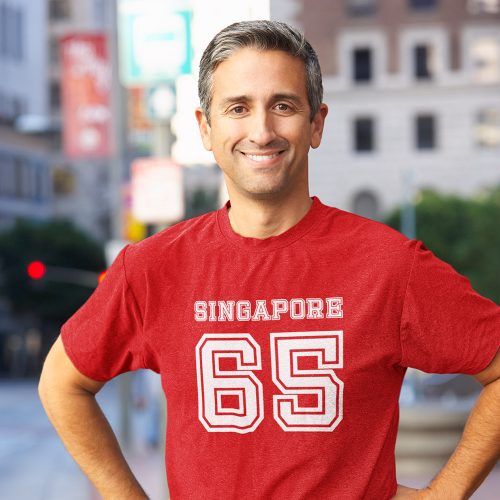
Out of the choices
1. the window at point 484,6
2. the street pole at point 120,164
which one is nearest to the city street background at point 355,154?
the window at point 484,6

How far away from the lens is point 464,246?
49625 millimetres

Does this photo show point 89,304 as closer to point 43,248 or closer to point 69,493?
point 69,493

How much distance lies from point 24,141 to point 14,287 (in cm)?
935

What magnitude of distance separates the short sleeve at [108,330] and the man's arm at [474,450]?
0.72 metres

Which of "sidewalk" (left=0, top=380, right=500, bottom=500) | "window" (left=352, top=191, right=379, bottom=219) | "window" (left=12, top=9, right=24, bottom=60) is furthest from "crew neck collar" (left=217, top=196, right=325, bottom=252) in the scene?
"window" (left=12, top=9, right=24, bottom=60)

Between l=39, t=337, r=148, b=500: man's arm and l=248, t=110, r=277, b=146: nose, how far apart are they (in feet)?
2.31

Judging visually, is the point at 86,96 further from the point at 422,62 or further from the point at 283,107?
the point at 422,62

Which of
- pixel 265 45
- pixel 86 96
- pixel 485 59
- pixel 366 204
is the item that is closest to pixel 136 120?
pixel 86 96

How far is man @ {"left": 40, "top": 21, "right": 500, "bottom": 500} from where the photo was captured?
2.87m

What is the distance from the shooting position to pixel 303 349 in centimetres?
287

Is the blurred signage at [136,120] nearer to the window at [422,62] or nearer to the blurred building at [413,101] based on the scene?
the blurred building at [413,101]

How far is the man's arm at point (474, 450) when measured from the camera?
2988mm

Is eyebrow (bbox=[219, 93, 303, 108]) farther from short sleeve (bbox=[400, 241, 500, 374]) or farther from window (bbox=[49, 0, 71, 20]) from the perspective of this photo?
window (bbox=[49, 0, 71, 20])

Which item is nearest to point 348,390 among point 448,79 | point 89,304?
point 89,304
